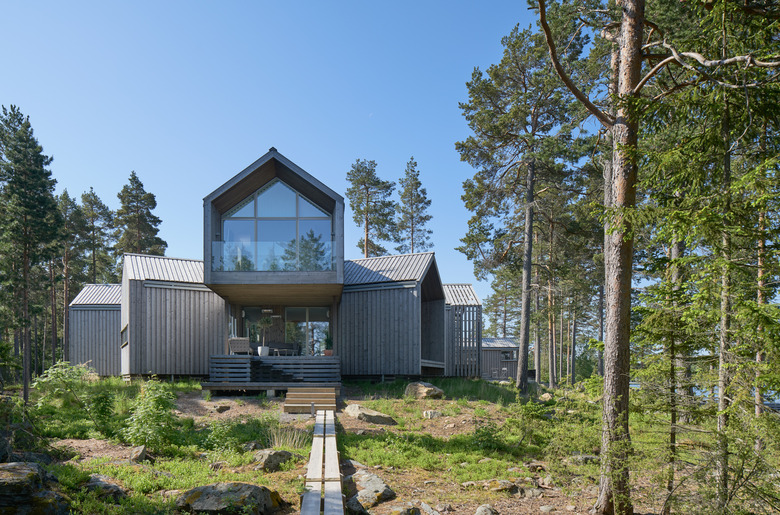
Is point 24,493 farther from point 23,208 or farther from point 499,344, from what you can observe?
point 499,344

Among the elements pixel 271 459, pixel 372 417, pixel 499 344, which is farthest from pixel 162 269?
pixel 499 344

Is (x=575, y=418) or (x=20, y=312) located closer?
(x=575, y=418)

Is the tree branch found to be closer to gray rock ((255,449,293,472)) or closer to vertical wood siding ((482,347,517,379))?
gray rock ((255,449,293,472))

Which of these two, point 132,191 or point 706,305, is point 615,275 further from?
point 132,191

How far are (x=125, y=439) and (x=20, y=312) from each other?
1350 cm

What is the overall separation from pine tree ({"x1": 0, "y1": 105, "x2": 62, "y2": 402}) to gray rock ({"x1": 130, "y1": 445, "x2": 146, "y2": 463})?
13.5m

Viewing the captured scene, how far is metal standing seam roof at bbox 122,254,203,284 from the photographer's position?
1667 cm

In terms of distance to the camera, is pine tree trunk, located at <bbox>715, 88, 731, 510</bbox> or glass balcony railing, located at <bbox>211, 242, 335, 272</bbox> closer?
pine tree trunk, located at <bbox>715, 88, 731, 510</bbox>

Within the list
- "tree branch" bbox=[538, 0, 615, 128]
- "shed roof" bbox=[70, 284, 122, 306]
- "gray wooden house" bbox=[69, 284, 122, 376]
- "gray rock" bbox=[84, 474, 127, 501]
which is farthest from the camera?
"shed roof" bbox=[70, 284, 122, 306]

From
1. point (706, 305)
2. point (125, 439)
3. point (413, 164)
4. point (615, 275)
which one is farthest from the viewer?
point (413, 164)

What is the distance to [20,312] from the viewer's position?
1838 centimetres

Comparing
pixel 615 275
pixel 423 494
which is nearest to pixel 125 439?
pixel 423 494

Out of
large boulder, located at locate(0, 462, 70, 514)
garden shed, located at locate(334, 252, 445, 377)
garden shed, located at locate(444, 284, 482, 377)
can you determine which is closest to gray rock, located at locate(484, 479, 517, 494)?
large boulder, located at locate(0, 462, 70, 514)

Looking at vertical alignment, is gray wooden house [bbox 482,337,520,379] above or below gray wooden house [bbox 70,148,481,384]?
below
